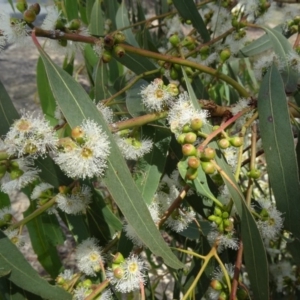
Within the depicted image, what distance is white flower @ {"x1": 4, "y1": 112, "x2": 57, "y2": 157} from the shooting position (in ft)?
3.03

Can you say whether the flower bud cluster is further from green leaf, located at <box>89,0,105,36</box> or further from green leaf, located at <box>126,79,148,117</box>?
green leaf, located at <box>89,0,105,36</box>

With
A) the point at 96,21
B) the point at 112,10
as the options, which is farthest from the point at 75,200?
the point at 112,10

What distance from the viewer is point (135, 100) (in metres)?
1.30

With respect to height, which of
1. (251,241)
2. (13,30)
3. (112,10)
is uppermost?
(13,30)

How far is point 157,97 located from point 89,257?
0.44 meters

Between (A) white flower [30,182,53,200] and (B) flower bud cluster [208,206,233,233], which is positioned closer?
(B) flower bud cluster [208,206,233,233]

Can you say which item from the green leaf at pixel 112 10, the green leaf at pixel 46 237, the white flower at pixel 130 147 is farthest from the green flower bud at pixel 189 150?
the green leaf at pixel 112 10

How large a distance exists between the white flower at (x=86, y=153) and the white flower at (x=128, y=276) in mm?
233

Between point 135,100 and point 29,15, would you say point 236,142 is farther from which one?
point 29,15

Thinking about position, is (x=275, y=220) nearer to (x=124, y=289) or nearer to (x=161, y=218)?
(x=161, y=218)

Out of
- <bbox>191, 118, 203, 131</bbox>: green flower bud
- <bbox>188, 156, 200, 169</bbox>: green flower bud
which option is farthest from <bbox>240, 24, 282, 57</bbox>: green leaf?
<bbox>188, 156, 200, 169</bbox>: green flower bud

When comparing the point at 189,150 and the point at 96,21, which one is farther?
the point at 96,21

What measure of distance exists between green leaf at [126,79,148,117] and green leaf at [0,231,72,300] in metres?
0.45

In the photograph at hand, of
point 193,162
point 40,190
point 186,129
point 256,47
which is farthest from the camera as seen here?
point 256,47
